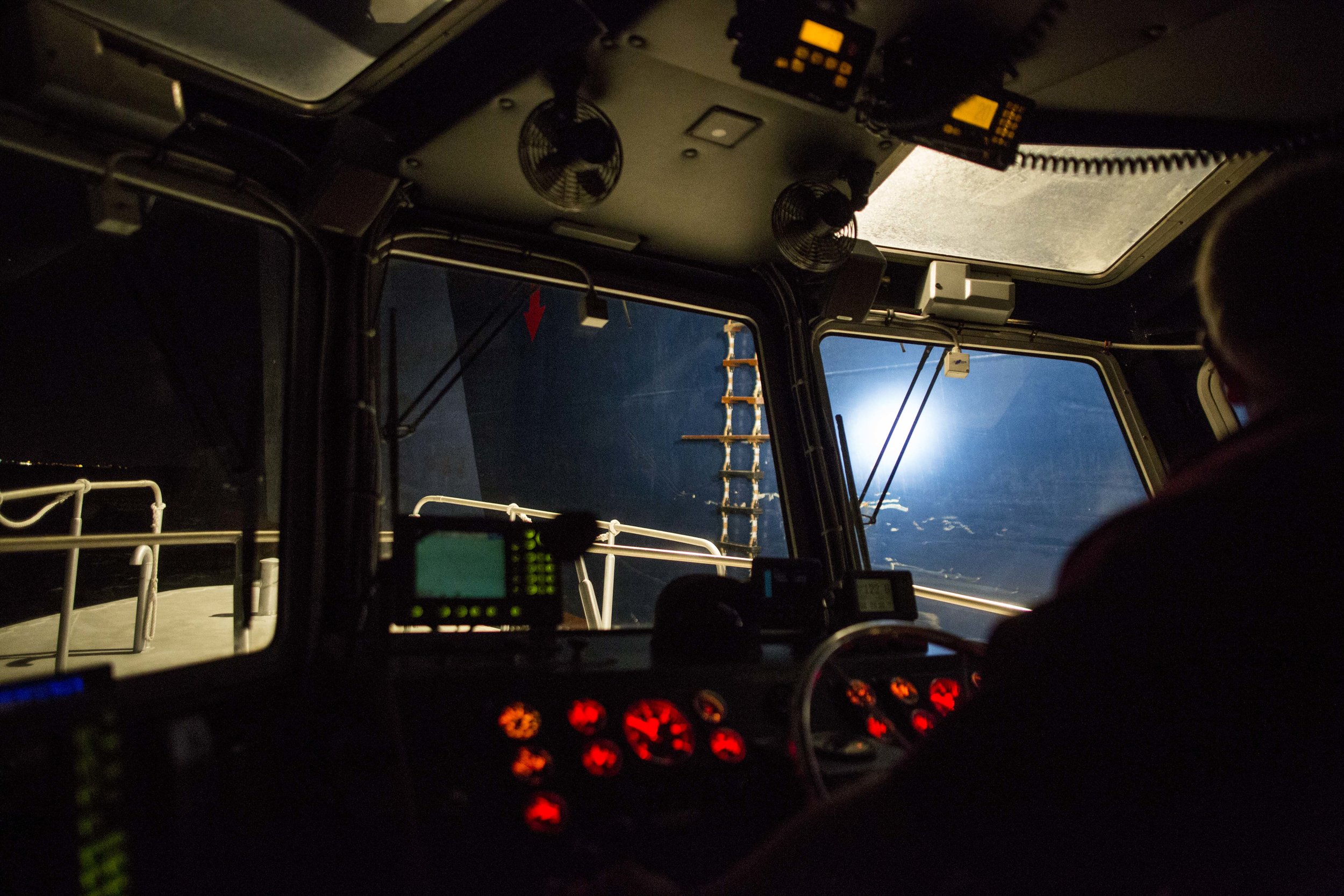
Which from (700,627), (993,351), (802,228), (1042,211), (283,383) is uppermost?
(1042,211)

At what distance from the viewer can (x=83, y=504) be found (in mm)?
3314

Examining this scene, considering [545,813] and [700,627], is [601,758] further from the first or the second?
[700,627]

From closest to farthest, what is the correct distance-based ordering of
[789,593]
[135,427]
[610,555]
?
[789,593]
[610,555]
[135,427]

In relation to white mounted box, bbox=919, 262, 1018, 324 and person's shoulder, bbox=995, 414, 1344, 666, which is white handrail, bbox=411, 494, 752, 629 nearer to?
white mounted box, bbox=919, 262, 1018, 324

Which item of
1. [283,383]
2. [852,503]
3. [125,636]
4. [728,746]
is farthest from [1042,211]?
[125,636]

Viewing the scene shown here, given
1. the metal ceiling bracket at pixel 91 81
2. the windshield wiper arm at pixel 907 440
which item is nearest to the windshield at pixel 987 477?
the windshield wiper arm at pixel 907 440

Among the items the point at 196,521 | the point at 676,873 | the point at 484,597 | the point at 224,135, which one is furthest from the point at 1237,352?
the point at 196,521

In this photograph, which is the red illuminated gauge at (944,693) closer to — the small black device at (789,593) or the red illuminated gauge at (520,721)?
the small black device at (789,593)

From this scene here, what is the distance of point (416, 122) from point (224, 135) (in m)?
0.48

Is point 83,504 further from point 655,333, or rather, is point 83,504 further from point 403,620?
point 655,333

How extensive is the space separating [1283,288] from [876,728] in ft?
4.03

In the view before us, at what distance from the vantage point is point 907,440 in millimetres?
2668

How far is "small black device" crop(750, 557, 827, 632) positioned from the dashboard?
16.2 inches

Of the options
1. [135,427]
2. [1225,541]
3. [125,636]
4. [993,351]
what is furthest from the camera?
[135,427]
